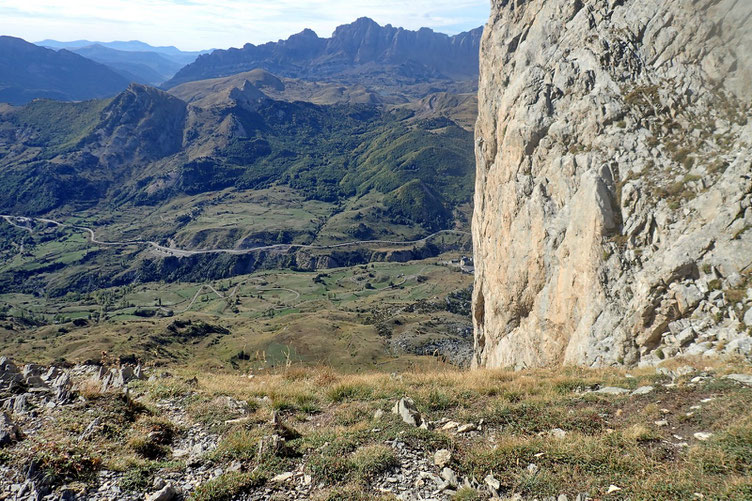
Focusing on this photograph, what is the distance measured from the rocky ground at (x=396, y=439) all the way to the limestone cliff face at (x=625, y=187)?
196 inches

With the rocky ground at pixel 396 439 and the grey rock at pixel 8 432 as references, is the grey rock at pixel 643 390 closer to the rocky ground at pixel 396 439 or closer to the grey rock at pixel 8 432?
the rocky ground at pixel 396 439

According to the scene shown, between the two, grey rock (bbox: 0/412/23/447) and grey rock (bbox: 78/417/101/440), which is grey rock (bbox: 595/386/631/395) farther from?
grey rock (bbox: 0/412/23/447)

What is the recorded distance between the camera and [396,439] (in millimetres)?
14812

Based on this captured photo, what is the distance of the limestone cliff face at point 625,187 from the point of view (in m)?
22.7

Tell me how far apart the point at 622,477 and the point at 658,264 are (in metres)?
17.1

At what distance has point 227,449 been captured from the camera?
48.2ft

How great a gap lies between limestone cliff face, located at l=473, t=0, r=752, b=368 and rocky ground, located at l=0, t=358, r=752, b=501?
16.3ft

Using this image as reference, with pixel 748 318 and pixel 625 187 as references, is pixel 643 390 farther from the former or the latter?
pixel 625 187

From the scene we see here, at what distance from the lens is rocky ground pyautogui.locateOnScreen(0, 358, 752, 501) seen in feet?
39.6

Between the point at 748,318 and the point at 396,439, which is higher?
the point at 748,318

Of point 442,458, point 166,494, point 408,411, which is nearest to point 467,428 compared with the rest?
point 408,411

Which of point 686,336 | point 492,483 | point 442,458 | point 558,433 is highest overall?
point 686,336

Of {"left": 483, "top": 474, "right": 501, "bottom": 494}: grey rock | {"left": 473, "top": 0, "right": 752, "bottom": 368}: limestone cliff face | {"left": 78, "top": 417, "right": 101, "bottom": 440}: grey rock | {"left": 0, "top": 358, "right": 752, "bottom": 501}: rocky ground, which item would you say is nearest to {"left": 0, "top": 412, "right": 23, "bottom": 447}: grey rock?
{"left": 0, "top": 358, "right": 752, "bottom": 501}: rocky ground

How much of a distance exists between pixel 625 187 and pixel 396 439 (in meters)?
23.5
